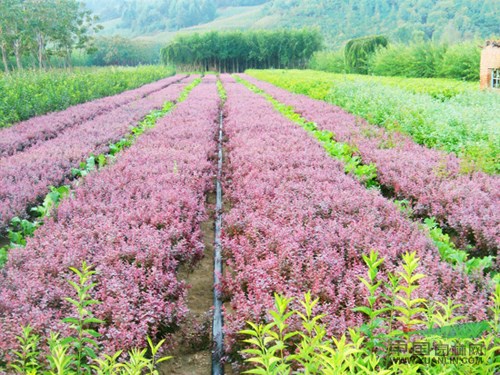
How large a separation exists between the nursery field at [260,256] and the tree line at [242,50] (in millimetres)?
74718

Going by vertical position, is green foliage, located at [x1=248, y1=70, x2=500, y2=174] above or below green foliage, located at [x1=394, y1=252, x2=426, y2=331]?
above

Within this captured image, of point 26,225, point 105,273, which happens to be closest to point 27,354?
point 105,273

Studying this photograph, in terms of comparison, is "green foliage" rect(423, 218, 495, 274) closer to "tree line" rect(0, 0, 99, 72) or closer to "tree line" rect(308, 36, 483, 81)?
"tree line" rect(308, 36, 483, 81)

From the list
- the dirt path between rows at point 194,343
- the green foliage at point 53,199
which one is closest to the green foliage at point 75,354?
the dirt path between rows at point 194,343

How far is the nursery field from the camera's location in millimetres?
2268

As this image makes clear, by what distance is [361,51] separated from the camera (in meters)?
35.6

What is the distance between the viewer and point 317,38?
78.6 meters

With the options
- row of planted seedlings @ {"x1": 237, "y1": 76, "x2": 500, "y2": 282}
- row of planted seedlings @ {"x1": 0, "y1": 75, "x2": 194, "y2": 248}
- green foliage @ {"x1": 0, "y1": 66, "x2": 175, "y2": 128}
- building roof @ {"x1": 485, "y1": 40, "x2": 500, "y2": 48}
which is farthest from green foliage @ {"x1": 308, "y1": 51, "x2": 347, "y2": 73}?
row of planted seedlings @ {"x1": 237, "y1": 76, "x2": 500, "y2": 282}

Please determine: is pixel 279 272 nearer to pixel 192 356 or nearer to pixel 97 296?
pixel 192 356

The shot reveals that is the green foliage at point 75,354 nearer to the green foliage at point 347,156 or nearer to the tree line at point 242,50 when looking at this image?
the green foliage at point 347,156

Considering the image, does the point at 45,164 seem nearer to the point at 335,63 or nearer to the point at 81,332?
the point at 81,332

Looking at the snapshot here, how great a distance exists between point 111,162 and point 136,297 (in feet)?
14.9

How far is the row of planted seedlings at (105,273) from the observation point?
7.95 ft

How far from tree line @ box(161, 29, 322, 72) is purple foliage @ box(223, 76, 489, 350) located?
77553 millimetres
